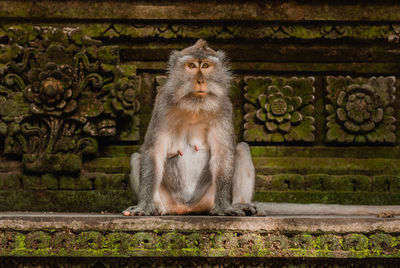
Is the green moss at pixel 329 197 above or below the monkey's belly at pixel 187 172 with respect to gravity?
below

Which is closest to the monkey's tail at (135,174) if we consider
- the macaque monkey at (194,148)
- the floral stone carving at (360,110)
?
the macaque monkey at (194,148)

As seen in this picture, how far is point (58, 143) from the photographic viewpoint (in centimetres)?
505

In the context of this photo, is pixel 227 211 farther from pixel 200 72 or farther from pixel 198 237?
pixel 200 72

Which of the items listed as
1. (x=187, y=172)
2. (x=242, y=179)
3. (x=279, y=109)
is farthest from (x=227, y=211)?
(x=279, y=109)

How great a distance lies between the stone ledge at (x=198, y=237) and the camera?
3260mm

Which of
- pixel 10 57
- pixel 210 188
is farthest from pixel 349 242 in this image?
pixel 10 57

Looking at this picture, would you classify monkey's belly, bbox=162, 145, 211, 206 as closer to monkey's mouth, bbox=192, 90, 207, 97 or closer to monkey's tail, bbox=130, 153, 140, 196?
monkey's tail, bbox=130, 153, 140, 196

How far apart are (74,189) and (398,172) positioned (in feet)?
9.89

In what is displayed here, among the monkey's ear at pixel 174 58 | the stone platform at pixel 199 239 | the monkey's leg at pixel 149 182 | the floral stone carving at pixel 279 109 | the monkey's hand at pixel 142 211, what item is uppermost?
the monkey's ear at pixel 174 58

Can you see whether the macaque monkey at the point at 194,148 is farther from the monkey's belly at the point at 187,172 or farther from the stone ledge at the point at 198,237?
the stone ledge at the point at 198,237

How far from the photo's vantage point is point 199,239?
3.27 m

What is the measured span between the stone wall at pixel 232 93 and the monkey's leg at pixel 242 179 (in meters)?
1.07

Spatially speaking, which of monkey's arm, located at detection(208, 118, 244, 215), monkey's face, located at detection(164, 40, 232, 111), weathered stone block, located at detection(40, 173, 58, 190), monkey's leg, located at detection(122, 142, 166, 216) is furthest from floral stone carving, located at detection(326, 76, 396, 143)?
weathered stone block, located at detection(40, 173, 58, 190)

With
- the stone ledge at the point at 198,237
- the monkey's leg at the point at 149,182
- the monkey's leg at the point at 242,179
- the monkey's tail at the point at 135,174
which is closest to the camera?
the stone ledge at the point at 198,237
